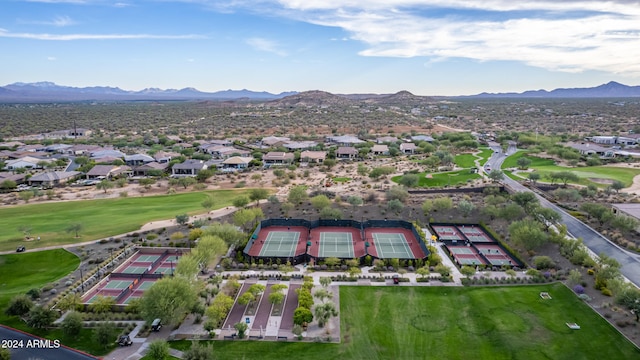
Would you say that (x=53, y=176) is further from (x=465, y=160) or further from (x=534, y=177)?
(x=534, y=177)

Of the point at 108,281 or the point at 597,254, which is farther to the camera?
the point at 597,254

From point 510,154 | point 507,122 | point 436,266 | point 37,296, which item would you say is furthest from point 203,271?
point 507,122

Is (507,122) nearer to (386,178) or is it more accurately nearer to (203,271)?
(386,178)

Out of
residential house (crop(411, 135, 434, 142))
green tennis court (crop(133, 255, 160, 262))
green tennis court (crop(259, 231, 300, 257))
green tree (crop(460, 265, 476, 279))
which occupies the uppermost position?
residential house (crop(411, 135, 434, 142))

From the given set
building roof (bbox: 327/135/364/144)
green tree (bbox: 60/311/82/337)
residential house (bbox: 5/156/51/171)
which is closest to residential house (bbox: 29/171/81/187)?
residential house (bbox: 5/156/51/171)

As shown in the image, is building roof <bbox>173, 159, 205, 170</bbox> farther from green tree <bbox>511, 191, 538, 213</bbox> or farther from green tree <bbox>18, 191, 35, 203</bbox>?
green tree <bbox>511, 191, 538, 213</bbox>

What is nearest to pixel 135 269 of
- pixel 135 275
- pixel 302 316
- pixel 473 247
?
pixel 135 275
